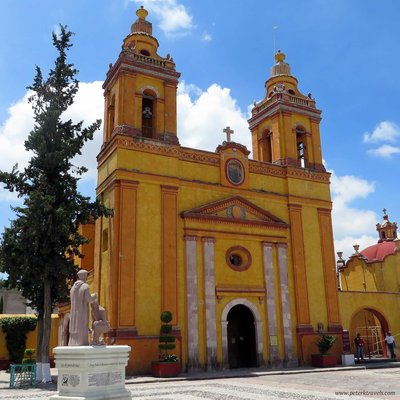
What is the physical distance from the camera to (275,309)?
22.3m

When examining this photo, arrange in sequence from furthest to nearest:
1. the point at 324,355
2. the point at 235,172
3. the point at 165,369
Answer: the point at 235,172
the point at 324,355
the point at 165,369

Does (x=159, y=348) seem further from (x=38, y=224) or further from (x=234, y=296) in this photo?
(x=38, y=224)

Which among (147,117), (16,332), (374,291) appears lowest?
(16,332)

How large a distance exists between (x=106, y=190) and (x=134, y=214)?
214 centimetres

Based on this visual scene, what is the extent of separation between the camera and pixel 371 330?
3183 cm

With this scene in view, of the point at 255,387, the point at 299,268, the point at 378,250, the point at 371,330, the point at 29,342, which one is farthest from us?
the point at 378,250

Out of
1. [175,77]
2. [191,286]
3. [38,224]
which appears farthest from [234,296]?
[175,77]

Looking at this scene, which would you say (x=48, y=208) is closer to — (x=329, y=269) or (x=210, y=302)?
(x=210, y=302)

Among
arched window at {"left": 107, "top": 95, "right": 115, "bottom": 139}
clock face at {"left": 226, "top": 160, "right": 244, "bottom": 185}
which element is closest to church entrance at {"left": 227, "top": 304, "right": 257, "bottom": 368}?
clock face at {"left": 226, "top": 160, "right": 244, "bottom": 185}

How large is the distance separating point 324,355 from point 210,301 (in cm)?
580

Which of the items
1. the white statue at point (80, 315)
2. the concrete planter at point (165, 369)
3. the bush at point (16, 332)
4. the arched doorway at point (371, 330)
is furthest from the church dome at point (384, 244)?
the white statue at point (80, 315)

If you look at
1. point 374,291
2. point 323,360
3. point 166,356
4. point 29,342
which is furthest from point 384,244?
point 29,342

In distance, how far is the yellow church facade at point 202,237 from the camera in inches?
774

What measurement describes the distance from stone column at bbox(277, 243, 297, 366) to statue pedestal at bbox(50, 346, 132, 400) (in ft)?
45.5
